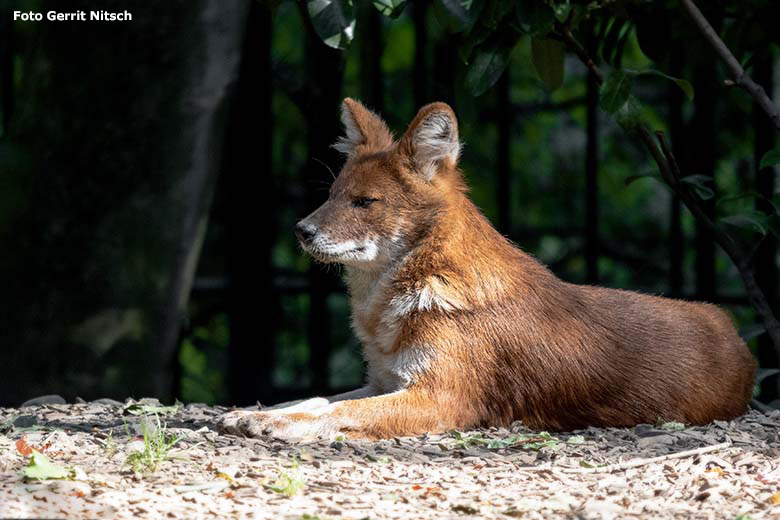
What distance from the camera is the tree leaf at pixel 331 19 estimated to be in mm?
4895

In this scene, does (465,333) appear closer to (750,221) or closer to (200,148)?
(750,221)

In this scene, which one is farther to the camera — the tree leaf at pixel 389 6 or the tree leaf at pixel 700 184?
the tree leaf at pixel 700 184

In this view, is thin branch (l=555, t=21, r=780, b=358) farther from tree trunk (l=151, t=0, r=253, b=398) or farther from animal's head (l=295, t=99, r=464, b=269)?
tree trunk (l=151, t=0, r=253, b=398)

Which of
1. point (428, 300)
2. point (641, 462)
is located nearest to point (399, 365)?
point (428, 300)

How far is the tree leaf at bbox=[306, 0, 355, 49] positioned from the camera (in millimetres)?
4895

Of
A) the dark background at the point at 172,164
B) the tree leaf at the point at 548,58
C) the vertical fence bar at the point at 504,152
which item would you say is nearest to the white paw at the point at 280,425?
the dark background at the point at 172,164

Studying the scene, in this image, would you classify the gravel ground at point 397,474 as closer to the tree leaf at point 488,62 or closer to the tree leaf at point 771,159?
the tree leaf at point 771,159

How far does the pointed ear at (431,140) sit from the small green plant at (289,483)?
1.89 m

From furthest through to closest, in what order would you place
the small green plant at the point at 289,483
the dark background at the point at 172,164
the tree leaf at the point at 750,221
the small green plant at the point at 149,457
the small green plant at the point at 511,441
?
1. the dark background at the point at 172,164
2. the tree leaf at the point at 750,221
3. the small green plant at the point at 511,441
4. the small green plant at the point at 149,457
5. the small green plant at the point at 289,483

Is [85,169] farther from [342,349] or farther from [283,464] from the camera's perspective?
[342,349]

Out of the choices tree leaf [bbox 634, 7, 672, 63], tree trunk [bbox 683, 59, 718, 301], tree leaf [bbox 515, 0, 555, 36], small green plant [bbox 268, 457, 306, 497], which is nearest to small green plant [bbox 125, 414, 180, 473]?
small green plant [bbox 268, 457, 306, 497]

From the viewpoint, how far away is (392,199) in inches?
207

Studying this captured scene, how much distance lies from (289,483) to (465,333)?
4.92 ft

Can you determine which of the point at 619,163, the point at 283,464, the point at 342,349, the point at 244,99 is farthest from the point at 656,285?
the point at 283,464
